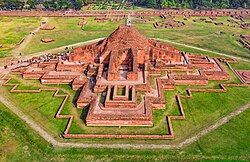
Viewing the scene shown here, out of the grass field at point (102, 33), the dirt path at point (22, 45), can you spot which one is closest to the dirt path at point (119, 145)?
the dirt path at point (22, 45)

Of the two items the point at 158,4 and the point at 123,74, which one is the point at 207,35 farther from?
the point at 123,74

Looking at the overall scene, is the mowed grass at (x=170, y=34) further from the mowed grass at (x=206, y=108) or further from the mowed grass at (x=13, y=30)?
the mowed grass at (x=206, y=108)

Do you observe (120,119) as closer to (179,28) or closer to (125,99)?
(125,99)

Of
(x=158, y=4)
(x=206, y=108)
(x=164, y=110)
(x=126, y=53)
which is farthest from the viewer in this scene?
(x=158, y=4)

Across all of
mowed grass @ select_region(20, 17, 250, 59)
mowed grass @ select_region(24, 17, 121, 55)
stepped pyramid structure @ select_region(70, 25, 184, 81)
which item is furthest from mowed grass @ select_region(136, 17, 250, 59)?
Answer: stepped pyramid structure @ select_region(70, 25, 184, 81)

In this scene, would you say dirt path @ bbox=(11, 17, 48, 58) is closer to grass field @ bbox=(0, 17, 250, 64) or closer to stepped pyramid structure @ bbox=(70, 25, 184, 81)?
grass field @ bbox=(0, 17, 250, 64)

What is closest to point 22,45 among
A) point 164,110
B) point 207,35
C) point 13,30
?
point 13,30
